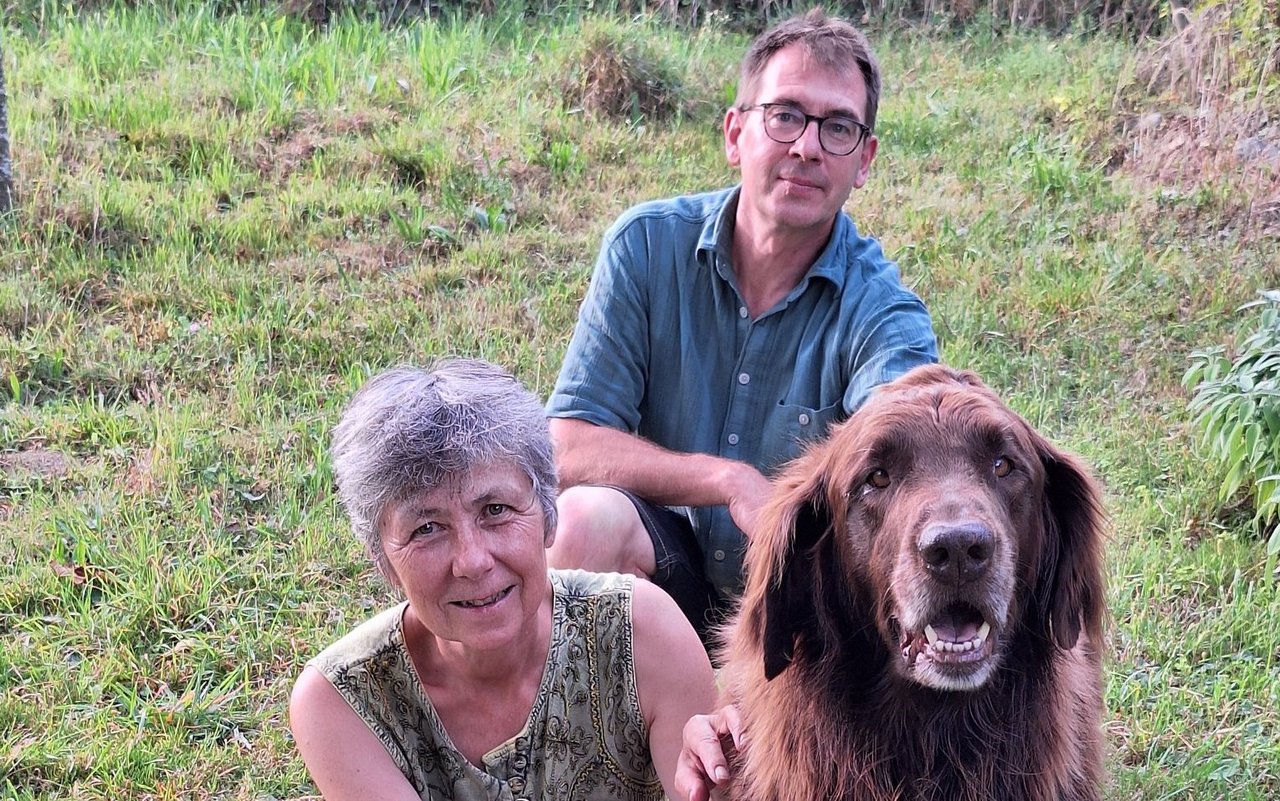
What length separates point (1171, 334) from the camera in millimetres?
5629

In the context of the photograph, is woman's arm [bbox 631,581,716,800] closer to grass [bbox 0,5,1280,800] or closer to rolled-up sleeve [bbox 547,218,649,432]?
rolled-up sleeve [bbox 547,218,649,432]

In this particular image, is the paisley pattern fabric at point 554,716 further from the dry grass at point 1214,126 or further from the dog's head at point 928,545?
the dry grass at point 1214,126

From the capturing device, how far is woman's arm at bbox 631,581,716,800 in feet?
8.71

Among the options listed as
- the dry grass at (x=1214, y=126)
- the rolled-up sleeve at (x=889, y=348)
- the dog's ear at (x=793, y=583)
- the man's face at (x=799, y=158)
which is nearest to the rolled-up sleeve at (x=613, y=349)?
the man's face at (x=799, y=158)

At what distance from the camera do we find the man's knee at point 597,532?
124 inches

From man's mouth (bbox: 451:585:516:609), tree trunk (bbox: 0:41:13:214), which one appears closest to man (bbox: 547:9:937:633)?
man's mouth (bbox: 451:585:516:609)

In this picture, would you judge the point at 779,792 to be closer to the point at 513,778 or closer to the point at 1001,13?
the point at 513,778

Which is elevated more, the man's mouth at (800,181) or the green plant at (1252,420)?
the man's mouth at (800,181)

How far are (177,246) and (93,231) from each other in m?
0.39

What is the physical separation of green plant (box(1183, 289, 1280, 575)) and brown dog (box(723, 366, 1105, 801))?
1842mm

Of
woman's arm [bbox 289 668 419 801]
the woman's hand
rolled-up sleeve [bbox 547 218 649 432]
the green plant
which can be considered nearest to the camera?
woman's arm [bbox 289 668 419 801]

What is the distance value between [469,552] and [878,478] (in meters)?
0.76

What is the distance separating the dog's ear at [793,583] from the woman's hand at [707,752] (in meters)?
0.17

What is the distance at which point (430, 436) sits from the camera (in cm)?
238
